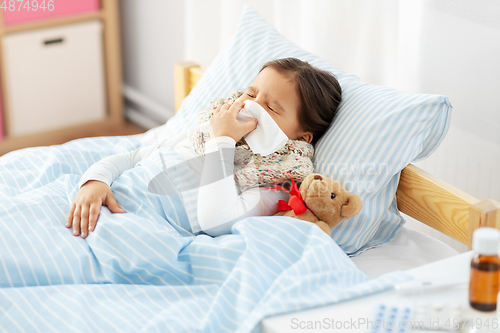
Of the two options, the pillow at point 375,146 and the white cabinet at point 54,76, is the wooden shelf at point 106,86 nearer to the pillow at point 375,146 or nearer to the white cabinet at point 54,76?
the white cabinet at point 54,76

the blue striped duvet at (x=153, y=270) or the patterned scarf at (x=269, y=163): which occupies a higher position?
the patterned scarf at (x=269, y=163)

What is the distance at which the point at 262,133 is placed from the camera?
117 cm

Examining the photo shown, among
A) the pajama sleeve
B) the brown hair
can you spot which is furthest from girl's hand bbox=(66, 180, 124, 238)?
the brown hair

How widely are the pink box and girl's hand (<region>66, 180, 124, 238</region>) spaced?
63.0 inches

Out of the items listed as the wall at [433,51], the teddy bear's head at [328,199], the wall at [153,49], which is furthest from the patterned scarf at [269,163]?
the wall at [153,49]

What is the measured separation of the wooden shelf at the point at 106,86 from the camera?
8.16ft

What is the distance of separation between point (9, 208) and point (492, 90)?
3.62ft

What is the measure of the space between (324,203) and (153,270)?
0.35m

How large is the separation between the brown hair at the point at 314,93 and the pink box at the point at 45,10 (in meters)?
1.63

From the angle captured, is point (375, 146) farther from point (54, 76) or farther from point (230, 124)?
point (54, 76)

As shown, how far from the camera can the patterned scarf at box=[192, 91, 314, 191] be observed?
1152 millimetres

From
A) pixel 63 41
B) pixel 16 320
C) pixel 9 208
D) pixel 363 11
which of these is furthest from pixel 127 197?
pixel 63 41

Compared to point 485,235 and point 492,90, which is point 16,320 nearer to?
point 485,235

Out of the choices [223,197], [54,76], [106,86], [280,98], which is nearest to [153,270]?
[223,197]
